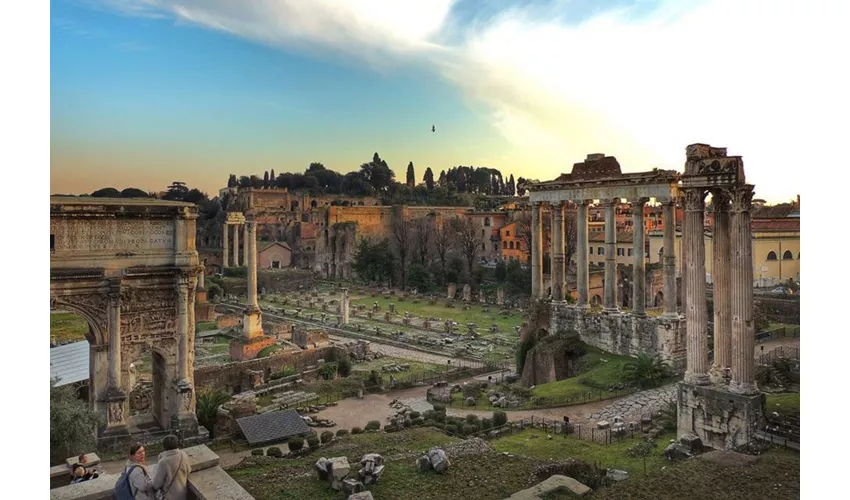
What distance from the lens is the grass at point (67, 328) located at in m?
20.2

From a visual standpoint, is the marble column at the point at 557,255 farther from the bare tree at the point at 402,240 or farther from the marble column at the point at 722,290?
the bare tree at the point at 402,240

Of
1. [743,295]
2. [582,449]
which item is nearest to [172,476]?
[582,449]

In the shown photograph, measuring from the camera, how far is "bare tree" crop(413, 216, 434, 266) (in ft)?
138

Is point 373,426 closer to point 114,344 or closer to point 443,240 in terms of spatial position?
point 114,344

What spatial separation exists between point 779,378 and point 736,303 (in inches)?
159

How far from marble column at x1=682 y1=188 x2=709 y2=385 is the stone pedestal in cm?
25

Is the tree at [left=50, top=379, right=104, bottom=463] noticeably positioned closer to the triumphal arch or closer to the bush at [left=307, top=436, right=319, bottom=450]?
the triumphal arch

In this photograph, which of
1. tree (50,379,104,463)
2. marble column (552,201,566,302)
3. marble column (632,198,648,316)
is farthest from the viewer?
marble column (552,201,566,302)

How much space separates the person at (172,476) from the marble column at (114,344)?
23.5 feet

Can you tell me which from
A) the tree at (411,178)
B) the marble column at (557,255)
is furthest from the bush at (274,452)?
the tree at (411,178)

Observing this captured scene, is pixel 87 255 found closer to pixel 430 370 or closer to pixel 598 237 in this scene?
pixel 430 370

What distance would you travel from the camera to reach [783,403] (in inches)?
348

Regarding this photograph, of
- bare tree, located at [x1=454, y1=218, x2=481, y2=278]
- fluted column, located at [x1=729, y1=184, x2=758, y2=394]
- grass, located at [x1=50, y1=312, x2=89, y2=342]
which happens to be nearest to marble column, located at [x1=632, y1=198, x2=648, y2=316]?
fluted column, located at [x1=729, y1=184, x2=758, y2=394]
